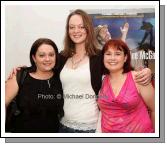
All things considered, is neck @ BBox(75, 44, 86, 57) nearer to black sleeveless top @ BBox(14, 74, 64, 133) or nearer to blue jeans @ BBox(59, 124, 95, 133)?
black sleeveless top @ BBox(14, 74, 64, 133)

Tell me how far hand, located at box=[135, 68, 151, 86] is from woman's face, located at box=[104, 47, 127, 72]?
0.10 m

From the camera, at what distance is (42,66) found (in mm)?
2012

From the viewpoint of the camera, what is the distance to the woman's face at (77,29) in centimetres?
198

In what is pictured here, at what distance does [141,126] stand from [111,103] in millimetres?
222

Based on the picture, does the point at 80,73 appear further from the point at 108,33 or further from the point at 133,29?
the point at 133,29

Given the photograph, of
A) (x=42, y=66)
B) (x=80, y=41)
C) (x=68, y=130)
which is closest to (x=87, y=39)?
(x=80, y=41)

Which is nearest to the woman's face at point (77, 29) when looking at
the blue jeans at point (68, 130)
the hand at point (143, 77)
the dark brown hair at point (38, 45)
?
the dark brown hair at point (38, 45)

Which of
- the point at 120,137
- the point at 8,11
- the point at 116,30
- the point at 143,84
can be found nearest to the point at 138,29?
the point at 116,30

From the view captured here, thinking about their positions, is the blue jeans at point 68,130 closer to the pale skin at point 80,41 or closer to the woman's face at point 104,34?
the pale skin at point 80,41

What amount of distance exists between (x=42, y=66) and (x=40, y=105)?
224mm

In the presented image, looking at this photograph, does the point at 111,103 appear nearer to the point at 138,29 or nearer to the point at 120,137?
the point at 120,137

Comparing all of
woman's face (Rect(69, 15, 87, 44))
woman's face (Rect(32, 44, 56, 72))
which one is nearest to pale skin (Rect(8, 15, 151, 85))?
woman's face (Rect(69, 15, 87, 44))

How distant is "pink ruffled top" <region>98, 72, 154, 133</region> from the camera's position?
6.48ft

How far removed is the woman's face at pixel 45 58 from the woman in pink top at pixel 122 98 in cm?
30
